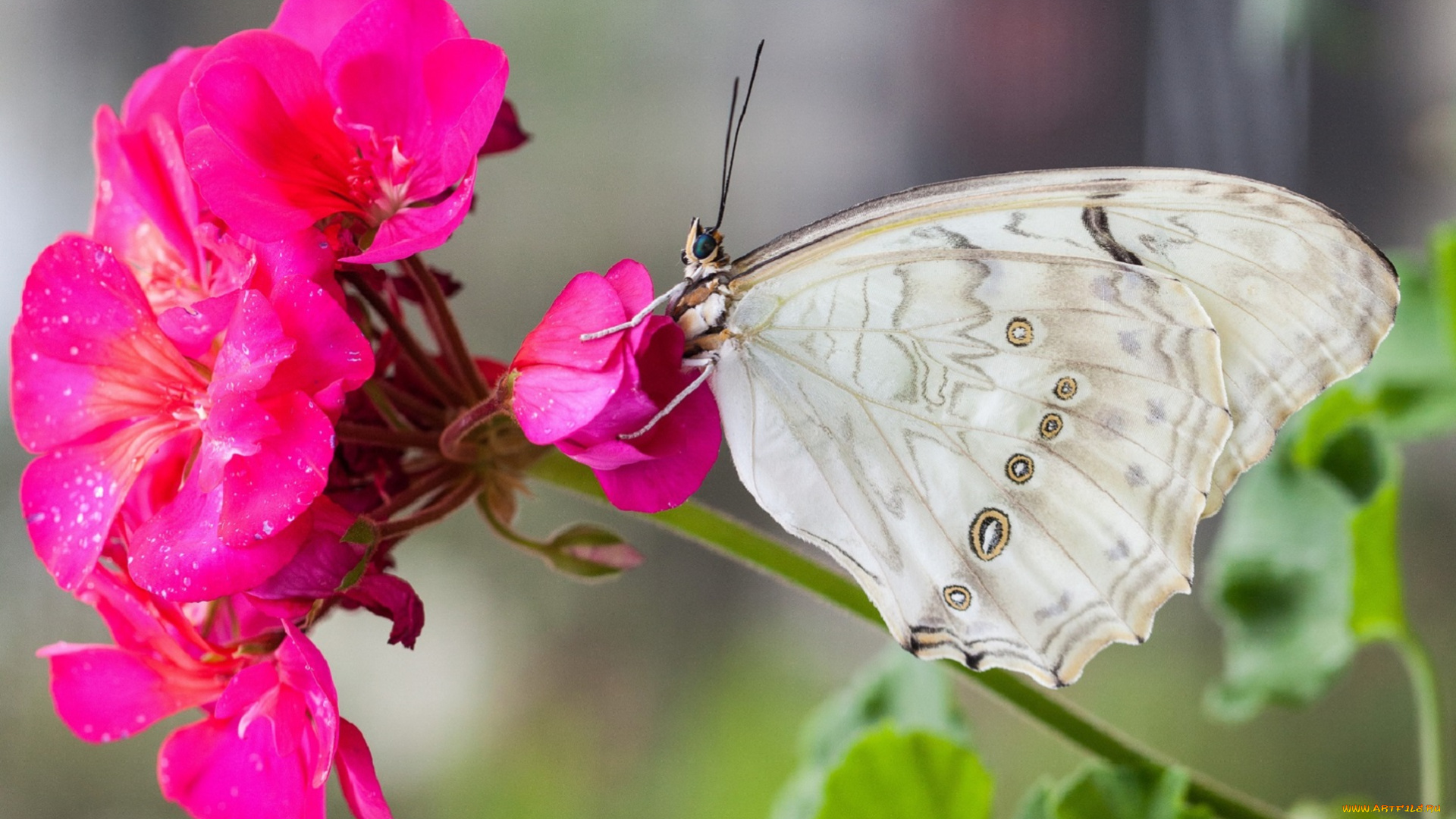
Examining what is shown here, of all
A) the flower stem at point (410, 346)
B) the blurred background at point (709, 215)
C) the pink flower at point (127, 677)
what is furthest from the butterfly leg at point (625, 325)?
the blurred background at point (709, 215)

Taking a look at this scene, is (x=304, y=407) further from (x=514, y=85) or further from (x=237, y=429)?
(x=514, y=85)

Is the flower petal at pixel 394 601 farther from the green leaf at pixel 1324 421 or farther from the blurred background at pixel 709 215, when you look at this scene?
the blurred background at pixel 709 215

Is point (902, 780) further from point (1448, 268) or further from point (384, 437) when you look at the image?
point (1448, 268)

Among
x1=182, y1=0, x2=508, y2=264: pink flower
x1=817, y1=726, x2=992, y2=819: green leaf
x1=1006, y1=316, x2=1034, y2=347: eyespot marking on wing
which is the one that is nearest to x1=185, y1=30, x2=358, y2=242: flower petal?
x1=182, y1=0, x2=508, y2=264: pink flower

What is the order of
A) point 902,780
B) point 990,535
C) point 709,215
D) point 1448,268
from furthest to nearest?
point 709,215 < point 1448,268 < point 902,780 < point 990,535

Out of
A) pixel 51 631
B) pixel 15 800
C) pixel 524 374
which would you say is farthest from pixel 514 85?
pixel 524 374

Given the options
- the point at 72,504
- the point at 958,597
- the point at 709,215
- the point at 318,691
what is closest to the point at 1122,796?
the point at 958,597
